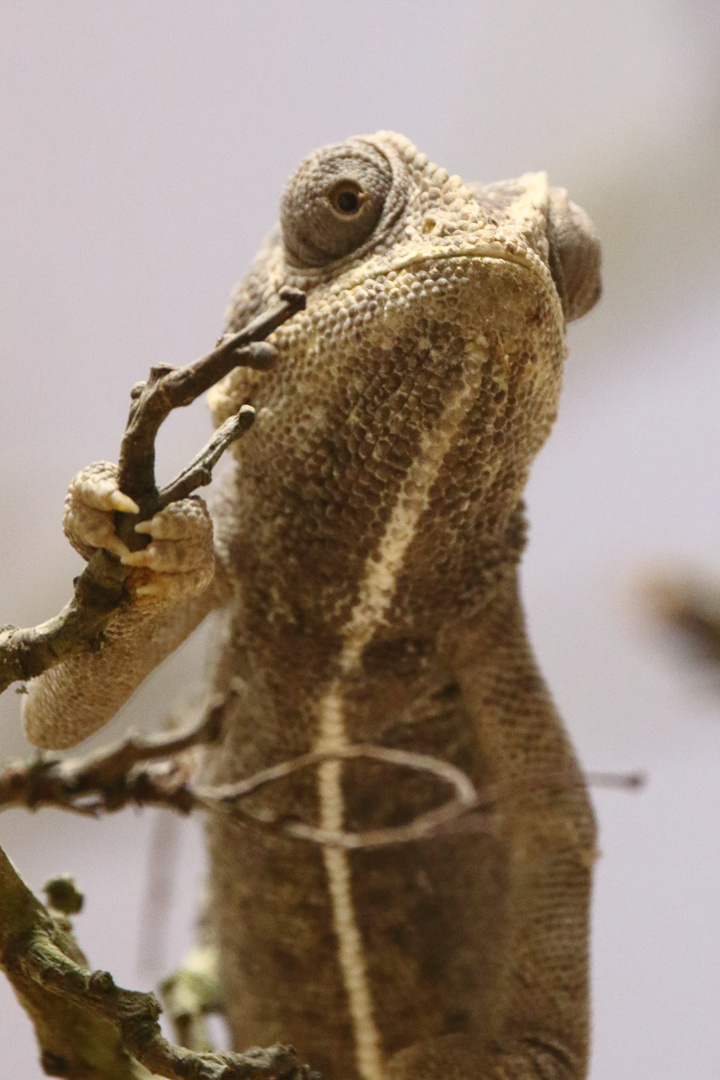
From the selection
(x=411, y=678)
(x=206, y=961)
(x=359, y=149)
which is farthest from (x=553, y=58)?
(x=206, y=961)

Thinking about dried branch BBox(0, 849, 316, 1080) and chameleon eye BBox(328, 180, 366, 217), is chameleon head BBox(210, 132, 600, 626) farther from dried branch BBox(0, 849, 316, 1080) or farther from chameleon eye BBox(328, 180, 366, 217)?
dried branch BBox(0, 849, 316, 1080)

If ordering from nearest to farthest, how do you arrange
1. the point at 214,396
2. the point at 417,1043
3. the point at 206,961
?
the point at 214,396, the point at 417,1043, the point at 206,961

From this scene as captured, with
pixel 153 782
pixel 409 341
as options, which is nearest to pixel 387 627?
pixel 153 782

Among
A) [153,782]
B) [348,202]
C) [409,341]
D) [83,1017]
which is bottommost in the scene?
[83,1017]

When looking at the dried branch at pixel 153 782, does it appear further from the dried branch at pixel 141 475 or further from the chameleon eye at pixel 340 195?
the chameleon eye at pixel 340 195

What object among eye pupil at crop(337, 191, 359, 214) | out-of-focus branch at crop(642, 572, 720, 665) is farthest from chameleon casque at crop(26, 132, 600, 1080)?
out-of-focus branch at crop(642, 572, 720, 665)

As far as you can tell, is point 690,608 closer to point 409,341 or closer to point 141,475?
point 409,341

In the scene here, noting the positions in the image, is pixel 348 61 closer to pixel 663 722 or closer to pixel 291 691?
pixel 291 691
